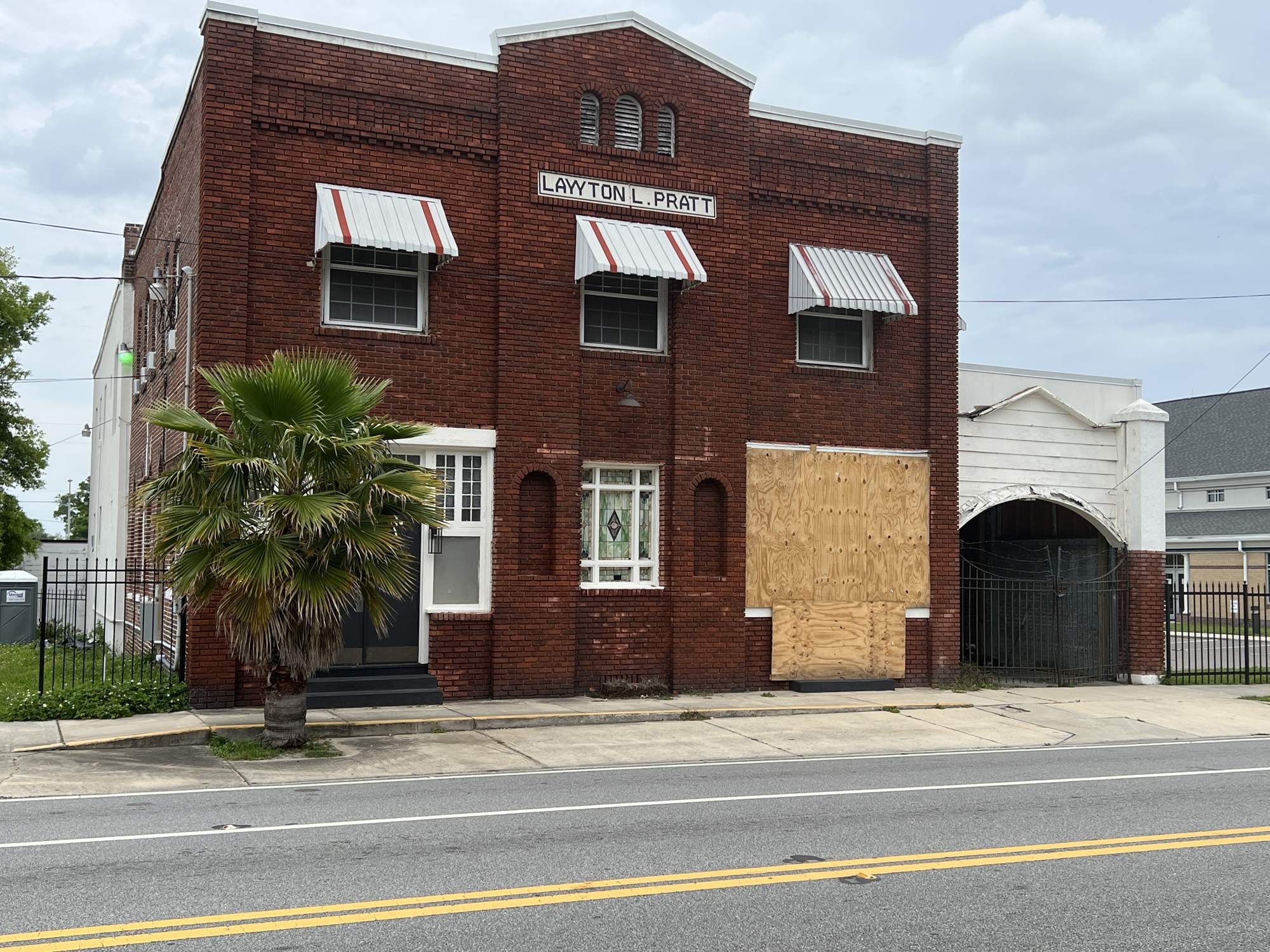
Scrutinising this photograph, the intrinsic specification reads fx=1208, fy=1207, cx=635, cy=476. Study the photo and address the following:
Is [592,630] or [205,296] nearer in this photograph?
[205,296]

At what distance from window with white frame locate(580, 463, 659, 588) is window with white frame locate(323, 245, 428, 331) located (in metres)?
3.26

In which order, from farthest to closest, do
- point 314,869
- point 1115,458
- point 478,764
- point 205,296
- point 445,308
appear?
point 1115,458, point 445,308, point 205,296, point 478,764, point 314,869

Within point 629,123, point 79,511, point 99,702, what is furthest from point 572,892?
point 79,511

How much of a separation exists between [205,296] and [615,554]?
6.48 m

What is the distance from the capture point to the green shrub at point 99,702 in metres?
13.5

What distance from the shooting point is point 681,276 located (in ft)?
53.9

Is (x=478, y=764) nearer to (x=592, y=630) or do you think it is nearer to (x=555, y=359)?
(x=592, y=630)

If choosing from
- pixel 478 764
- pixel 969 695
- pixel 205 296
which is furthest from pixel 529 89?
pixel 969 695

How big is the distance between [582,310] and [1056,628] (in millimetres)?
9934

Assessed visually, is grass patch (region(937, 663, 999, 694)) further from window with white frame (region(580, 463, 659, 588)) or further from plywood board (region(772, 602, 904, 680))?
window with white frame (region(580, 463, 659, 588))

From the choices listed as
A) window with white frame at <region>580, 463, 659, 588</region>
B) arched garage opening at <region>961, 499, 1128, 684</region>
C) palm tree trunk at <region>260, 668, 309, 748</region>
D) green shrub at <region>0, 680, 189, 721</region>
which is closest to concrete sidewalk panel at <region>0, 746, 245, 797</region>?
palm tree trunk at <region>260, 668, 309, 748</region>

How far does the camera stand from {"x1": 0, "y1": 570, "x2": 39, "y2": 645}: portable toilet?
86.8 feet

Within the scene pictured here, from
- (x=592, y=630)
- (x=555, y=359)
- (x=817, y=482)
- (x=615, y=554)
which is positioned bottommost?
(x=592, y=630)

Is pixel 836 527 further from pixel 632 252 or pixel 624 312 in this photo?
pixel 632 252
